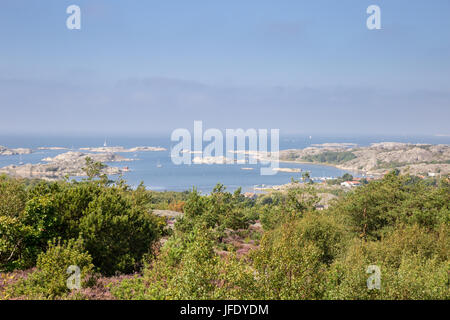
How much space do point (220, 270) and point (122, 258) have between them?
21.1ft

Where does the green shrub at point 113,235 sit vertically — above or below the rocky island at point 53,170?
above

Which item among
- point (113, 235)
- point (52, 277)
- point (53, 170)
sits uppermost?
point (113, 235)

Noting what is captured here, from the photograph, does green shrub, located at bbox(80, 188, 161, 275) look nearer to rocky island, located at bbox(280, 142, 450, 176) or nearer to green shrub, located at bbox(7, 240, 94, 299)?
green shrub, located at bbox(7, 240, 94, 299)

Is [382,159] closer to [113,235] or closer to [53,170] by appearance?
[53,170]

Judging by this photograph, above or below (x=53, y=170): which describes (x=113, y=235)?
above

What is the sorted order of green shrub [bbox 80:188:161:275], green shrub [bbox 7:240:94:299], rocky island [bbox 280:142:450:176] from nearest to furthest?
green shrub [bbox 7:240:94:299] → green shrub [bbox 80:188:161:275] → rocky island [bbox 280:142:450:176]

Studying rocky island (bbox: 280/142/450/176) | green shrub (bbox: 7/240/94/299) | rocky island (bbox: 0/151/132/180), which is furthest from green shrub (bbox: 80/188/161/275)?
rocky island (bbox: 280/142/450/176)

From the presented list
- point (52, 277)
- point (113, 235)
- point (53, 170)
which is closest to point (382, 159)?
point (53, 170)

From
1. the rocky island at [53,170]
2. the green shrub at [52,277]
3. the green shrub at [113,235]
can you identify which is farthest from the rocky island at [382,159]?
the green shrub at [52,277]

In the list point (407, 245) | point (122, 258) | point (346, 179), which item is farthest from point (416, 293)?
point (346, 179)

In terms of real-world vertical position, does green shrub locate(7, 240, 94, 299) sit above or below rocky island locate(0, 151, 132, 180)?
above

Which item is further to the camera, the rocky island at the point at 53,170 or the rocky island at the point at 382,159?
the rocky island at the point at 382,159

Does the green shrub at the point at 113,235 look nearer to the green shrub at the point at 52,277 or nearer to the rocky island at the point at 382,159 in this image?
the green shrub at the point at 52,277
